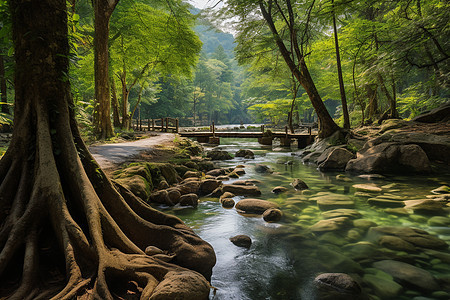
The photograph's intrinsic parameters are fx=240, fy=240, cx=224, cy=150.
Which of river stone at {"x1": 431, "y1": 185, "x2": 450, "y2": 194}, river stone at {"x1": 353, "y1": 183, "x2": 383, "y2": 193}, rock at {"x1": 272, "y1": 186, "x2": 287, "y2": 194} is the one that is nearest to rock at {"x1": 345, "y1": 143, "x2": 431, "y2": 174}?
river stone at {"x1": 353, "y1": 183, "x2": 383, "y2": 193}

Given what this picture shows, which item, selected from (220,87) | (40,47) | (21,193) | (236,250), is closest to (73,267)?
(21,193)

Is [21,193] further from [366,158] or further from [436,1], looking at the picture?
[436,1]

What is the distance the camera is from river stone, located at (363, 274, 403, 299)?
2.46 metres

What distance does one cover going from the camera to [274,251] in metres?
3.39

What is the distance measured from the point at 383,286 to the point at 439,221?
2524 mm

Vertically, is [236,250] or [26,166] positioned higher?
[26,166]

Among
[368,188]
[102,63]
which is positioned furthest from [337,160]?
[102,63]

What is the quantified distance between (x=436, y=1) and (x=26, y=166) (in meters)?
14.5

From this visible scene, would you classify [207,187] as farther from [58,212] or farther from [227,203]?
[58,212]

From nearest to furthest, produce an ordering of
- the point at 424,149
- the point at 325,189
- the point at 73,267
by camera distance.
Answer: the point at 73,267 < the point at 325,189 < the point at 424,149

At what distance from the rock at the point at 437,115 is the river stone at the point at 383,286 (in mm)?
10710

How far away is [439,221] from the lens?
4117mm

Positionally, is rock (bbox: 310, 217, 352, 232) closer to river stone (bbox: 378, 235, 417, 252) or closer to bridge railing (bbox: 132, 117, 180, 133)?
river stone (bbox: 378, 235, 417, 252)

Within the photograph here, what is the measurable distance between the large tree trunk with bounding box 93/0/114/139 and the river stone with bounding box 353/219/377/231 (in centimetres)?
1003
